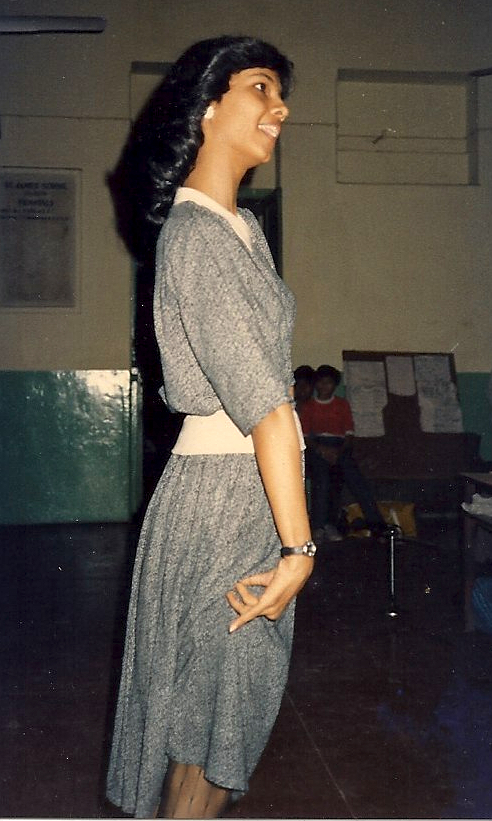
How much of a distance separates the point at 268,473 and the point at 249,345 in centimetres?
15

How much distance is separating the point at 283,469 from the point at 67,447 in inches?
213

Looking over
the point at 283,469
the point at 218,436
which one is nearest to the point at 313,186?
the point at 218,436

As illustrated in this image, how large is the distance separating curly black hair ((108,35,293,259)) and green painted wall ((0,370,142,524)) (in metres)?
5.08

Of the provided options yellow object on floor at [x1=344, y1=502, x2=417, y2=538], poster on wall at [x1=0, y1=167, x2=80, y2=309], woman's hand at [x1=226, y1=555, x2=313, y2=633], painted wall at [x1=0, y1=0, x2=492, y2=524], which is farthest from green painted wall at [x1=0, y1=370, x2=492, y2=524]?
woman's hand at [x1=226, y1=555, x2=313, y2=633]

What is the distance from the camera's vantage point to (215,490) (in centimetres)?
111

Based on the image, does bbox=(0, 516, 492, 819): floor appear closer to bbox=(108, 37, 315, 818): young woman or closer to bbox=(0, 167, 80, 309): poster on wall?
bbox=(108, 37, 315, 818): young woman

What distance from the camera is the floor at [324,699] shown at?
7.04 ft

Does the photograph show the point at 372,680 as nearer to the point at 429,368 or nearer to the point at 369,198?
the point at 429,368

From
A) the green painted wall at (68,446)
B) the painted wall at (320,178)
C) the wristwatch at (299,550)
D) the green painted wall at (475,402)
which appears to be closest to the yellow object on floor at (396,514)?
the green painted wall at (475,402)

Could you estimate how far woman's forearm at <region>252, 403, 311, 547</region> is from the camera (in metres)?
1.00

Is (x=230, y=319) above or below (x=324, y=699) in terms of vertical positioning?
above

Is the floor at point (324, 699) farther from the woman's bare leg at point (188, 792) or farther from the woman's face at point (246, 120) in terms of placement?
the woman's face at point (246, 120)

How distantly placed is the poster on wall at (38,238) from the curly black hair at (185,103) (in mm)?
5133

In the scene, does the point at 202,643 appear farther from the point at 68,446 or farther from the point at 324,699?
the point at 68,446
